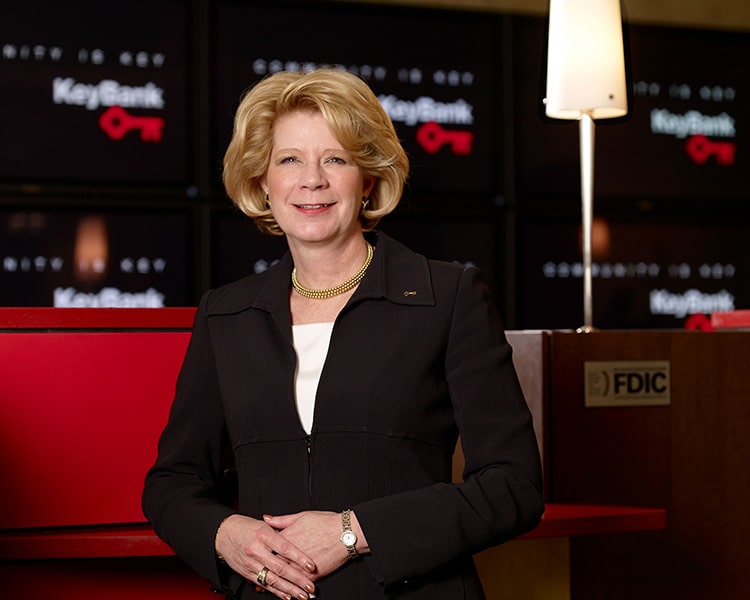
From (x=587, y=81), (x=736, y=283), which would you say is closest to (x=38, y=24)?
(x=587, y=81)

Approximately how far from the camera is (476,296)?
1.34m

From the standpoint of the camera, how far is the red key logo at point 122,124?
2873 mm

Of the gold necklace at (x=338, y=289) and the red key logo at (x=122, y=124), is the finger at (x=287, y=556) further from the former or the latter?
the red key logo at (x=122, y=124)

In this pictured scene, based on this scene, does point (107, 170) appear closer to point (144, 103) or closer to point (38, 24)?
point (144, 103)

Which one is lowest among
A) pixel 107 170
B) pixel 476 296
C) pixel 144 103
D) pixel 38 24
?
pixel 476 296

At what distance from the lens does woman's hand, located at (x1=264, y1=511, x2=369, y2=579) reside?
1.23m

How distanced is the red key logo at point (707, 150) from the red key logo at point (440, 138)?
2.45 ft

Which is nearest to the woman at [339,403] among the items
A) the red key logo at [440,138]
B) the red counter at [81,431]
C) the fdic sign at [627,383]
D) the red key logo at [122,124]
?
the red counter at [81,431]

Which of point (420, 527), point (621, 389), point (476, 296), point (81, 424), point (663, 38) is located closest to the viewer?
point (420, 527)

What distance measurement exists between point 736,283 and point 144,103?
1.90m

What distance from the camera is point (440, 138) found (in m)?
3.17

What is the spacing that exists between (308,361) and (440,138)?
191cm

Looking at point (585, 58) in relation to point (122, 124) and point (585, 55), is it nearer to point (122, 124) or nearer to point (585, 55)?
point (585, 55)

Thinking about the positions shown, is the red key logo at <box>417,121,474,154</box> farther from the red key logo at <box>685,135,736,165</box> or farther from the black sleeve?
the black sleeve
